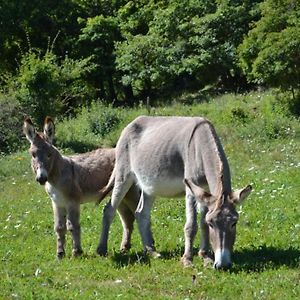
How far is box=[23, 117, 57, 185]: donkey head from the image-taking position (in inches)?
372

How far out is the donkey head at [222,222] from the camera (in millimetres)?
7777

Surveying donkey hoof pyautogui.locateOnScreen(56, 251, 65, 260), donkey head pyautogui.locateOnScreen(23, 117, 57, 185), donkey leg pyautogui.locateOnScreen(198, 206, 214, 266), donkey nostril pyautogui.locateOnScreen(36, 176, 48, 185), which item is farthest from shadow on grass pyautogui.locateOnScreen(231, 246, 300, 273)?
donkey head pyautogui.locateOnScreen(23, 117, 57, 185)

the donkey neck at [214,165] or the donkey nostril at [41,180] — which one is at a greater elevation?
the donkey neck at [214,165]

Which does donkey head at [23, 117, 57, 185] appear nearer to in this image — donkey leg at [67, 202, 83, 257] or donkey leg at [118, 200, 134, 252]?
donkey leg at [67, 202, 83, 257]

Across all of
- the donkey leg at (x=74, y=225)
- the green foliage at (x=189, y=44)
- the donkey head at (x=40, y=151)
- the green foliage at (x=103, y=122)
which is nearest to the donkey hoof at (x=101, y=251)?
the donkey leg at (x=74, y=225)

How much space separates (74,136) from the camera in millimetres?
26938

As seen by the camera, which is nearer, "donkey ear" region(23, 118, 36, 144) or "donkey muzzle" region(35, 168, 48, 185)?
"donkey muzzle" region(35, 168, 48, 185)

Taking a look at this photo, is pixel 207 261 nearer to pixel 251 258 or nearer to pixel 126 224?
pixel 251 258

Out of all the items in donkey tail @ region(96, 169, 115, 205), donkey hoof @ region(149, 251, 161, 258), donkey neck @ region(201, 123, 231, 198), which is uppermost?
donkey neck @ region(201, 123, 231, 198)

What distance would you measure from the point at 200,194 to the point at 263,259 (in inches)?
50.8

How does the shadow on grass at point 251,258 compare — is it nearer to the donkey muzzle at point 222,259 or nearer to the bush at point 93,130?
the donkey muzzle at point 222,259

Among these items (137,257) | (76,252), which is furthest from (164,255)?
(76,252)

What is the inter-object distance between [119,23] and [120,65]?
18.0 ft

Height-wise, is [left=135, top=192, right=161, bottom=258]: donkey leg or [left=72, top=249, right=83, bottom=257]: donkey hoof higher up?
[left=135, top=192, right=161, bottom=258]: donkey leg
